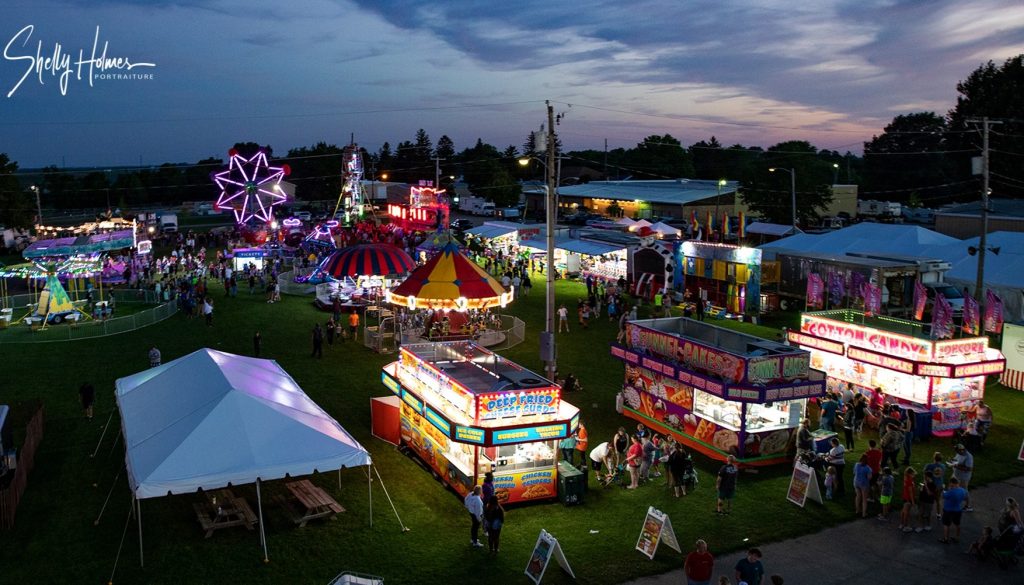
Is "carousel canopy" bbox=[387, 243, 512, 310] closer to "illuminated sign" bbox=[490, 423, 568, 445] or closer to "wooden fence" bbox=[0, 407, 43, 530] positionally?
"illuminated sign" bbox=[490, 423, 568, 445]

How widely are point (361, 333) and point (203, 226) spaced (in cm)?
5886

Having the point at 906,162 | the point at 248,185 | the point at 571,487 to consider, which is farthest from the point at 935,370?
the point at 906,162

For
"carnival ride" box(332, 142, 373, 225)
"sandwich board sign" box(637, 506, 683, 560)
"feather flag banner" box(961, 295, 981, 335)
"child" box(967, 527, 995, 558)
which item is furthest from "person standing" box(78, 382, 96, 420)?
"carnival ride" box(332, 142, 373, 225)

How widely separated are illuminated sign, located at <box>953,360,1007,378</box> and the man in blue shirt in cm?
611

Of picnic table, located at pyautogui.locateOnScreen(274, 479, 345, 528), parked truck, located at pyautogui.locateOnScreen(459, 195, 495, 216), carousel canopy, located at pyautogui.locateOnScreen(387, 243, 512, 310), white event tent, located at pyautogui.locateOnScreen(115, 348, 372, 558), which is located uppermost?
parked truck, located at pyautogui.locateOnScreen(459, 195, 495, 216)

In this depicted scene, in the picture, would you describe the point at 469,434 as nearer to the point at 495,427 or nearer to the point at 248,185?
the point at 495,427

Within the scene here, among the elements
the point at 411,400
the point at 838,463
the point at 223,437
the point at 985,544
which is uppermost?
the point at 223,437

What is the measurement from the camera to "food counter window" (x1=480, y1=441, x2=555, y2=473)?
14867 millimetres

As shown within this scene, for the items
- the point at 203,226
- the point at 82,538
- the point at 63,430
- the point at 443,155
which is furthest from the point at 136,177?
the point at 82,538

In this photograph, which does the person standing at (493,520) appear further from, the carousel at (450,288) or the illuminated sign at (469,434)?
the carousel at (450,288)

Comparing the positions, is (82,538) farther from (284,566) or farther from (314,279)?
(314,279)

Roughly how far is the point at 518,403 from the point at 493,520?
2.53m

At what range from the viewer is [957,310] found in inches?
1230

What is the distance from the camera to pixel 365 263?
95.8 ft
